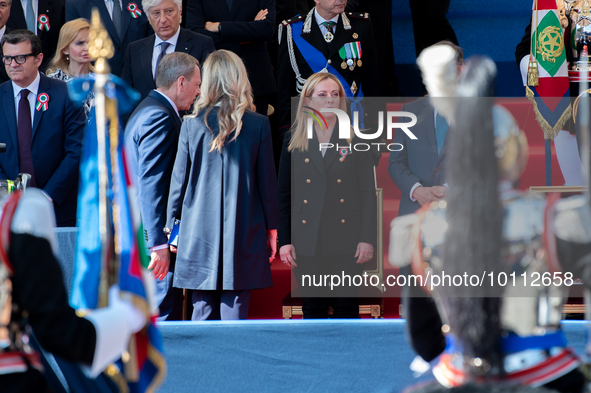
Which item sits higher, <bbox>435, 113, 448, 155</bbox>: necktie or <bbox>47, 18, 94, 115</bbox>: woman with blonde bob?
<bbox>47, 18, 94, 115</bbox>: woman with blonde bob

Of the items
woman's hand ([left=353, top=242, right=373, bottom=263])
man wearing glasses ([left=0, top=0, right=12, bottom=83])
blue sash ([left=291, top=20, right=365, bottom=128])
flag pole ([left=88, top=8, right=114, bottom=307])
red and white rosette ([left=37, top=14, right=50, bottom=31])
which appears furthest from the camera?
red and white rosette ([left=37, top=14, right=50, bottom=31])

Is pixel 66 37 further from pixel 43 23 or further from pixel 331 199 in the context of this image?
pixel 331 199

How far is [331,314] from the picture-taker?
11.7ft

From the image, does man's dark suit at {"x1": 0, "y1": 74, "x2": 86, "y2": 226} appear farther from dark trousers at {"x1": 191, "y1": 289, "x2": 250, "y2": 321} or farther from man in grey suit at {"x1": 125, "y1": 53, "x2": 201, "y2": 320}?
dark trousers at {"x1": 191, "y1": 289, "x2": 250, "y2": 321}

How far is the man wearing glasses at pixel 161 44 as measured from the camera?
4469 mm

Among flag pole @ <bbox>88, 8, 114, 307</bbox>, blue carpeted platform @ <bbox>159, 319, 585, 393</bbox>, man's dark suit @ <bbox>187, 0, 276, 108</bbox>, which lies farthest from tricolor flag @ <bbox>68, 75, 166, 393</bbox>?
man's dark suit @ <bbox>187, 0, 276, 108</bbox>

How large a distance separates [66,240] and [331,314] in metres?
1.31

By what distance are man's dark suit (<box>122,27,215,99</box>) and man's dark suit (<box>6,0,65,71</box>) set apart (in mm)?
800

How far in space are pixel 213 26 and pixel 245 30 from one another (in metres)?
0.25

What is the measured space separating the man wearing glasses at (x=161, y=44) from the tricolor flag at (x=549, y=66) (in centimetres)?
200

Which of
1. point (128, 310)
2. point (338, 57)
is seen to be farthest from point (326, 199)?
point (128, 310)

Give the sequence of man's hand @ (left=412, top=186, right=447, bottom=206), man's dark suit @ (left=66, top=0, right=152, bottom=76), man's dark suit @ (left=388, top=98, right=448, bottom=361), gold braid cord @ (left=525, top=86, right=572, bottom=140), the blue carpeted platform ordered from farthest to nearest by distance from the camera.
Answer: man's dark suit @ (left=66, top=0, right=152, bottom=76) < gold braid cord @ (left=525, top=86, right=572, bottom=140) < man's dark suit @ (left=388, top=98, right=448, bottom=361) < man's hand @ (left=412, top=186, right=447, bottom=206) < the blue carpeted platform

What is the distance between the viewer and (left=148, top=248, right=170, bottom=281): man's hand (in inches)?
137

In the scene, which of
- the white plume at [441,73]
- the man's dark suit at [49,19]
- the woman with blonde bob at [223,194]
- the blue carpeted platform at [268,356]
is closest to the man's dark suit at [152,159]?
the woman with blonde bob at [223,194]
